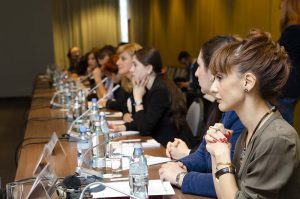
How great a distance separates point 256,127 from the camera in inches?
52.1

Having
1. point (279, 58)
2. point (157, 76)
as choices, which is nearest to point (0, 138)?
point (157, 76)

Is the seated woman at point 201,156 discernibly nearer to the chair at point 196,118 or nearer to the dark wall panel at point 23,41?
the chair at point 196,118

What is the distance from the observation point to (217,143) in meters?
1.37

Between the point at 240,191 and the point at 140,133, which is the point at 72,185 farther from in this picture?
the point at 140,133

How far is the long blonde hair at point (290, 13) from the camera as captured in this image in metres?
2.76

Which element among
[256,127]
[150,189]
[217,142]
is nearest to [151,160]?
[150,189]

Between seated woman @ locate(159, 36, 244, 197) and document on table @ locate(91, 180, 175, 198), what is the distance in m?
0.05

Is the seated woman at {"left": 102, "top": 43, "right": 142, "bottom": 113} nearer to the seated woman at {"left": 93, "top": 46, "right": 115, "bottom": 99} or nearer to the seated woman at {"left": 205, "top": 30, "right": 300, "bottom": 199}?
the seated woman at {"left": 93, "top": 46, "right": 115, "bottom": 99}

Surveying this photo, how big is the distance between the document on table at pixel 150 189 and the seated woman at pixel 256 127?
0.24 meters

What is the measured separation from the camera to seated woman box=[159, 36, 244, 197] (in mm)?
1562

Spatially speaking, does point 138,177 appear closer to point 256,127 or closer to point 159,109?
point 256,127

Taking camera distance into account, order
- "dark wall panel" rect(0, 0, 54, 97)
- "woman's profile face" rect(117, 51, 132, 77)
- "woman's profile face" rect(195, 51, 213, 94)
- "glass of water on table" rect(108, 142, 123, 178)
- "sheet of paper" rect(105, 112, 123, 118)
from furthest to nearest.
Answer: "dark wall panel" rect(0, 0, 54, 97)
"woman's profile face" rect(117, 51, 132, 77)
"sheet of paper" rect(105, 112, 123, 118)
"woman's profile face" rect(195, 51, 213, 94)
"glass of water on table" rect(108, 142, 123, 178)

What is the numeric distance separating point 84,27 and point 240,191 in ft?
33.5

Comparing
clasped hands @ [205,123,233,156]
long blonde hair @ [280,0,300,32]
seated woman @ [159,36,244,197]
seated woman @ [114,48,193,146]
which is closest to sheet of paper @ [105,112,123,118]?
seated woman @ [114,48,193,146]
